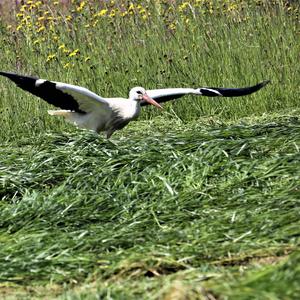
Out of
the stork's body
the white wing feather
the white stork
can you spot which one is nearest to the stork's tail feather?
the white stork

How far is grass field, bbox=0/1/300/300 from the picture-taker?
12.5 feet

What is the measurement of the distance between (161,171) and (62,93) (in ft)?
6.28

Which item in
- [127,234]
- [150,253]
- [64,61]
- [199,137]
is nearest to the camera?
[150,253]

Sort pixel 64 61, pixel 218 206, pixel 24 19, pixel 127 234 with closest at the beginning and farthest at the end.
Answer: pixel 127 234 < pixel 218 206 < pixel 64 61 < pixel 24 19

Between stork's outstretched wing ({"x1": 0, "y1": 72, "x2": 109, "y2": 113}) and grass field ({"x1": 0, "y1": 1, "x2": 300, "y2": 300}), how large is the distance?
17.6 inches

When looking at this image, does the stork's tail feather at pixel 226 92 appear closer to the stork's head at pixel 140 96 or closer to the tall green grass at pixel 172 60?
the stork's head at pixel 140 96

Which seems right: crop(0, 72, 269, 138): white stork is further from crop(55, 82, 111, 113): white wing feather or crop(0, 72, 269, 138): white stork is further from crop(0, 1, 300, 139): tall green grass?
crop(0, 1, 300, 139): tall green grass

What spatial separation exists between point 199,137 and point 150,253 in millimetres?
2222

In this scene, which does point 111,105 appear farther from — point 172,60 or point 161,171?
point 161,171

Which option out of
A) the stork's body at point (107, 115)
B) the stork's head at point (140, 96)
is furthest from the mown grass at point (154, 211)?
the stork's head at point (140, 96)

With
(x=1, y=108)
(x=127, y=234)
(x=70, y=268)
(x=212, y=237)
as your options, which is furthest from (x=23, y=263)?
(x=1, y=108)

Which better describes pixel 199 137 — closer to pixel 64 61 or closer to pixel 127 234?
pixel 127 234

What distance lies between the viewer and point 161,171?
17.4ft

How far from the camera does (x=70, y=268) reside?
399 cm
